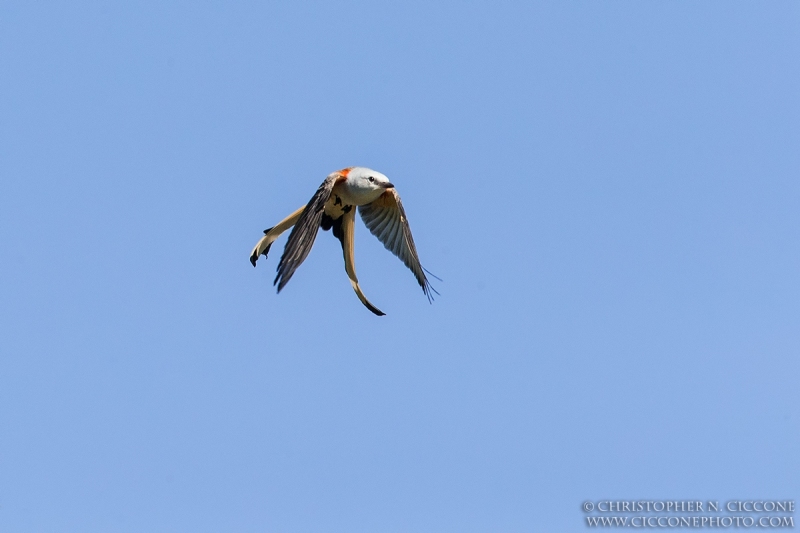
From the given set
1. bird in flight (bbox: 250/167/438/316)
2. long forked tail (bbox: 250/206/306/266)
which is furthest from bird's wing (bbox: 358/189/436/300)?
long forked tail (bbox: 250/206/306/266)

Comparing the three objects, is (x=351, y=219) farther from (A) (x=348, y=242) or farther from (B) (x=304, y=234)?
(B) (x=304, y=234)

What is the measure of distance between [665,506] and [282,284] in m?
6.16

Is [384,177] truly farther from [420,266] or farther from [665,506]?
[665,506]

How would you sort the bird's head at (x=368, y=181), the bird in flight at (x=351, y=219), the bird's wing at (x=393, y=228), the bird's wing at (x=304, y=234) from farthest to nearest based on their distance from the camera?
1. the bird's wing at (x=393, y=228)
2. the bird's head at (x=368, y=181)
3. the bird in flight at (x=351, y=219)
4. the bird's wing at (x=304, y=234)

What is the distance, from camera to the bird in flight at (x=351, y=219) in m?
14.6

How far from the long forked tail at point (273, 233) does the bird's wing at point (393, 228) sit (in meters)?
1.34

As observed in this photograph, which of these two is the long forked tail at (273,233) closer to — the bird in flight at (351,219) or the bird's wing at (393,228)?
the bird in flight at (351,219)

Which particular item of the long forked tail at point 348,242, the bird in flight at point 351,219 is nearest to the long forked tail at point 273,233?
the bird in flight at point 351,219

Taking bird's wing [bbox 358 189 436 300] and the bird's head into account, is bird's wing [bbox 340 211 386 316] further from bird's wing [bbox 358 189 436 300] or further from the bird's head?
the bird's head

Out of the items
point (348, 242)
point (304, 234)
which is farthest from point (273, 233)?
point (304, 234)

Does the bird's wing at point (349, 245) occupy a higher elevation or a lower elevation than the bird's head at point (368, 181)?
lower

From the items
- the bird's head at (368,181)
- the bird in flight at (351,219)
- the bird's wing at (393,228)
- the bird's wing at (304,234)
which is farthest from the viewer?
the bird's wing at (393,228)

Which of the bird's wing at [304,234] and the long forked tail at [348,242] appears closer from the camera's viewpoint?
the bird's wing at [304,234]

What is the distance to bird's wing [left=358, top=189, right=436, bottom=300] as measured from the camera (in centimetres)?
1678
